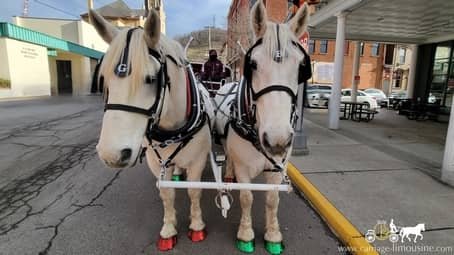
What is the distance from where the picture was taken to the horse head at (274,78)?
57.1 inches

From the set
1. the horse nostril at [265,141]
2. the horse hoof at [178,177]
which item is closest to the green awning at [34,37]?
the horse hoof at [178,177]

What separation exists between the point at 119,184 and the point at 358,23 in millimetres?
9495

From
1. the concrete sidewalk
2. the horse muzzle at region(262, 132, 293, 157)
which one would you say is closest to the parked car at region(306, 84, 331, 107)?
the concrete sidewalk

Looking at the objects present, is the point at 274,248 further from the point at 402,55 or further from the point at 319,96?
the point at 402,55

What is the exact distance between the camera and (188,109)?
2111 millimetres

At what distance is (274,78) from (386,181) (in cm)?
337

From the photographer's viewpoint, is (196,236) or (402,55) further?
(402,55)

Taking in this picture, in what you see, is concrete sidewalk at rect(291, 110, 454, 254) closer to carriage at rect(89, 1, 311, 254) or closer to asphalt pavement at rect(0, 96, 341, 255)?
asphalt pavement at rect(0, 96, 341, 255)

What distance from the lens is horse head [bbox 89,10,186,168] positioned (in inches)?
52.7

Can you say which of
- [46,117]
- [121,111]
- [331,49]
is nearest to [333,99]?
[121,111]

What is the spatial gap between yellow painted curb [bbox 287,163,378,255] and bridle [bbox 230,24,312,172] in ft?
3.62

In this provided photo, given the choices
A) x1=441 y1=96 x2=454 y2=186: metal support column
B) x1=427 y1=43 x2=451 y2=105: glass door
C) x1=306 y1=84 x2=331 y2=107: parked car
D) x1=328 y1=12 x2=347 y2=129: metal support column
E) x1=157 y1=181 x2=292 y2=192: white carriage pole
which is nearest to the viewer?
x1=157 y1=181 x2=292 y2=192: white carriage pole

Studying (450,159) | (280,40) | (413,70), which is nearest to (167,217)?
(280,40)

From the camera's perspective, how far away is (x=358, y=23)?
907cm
